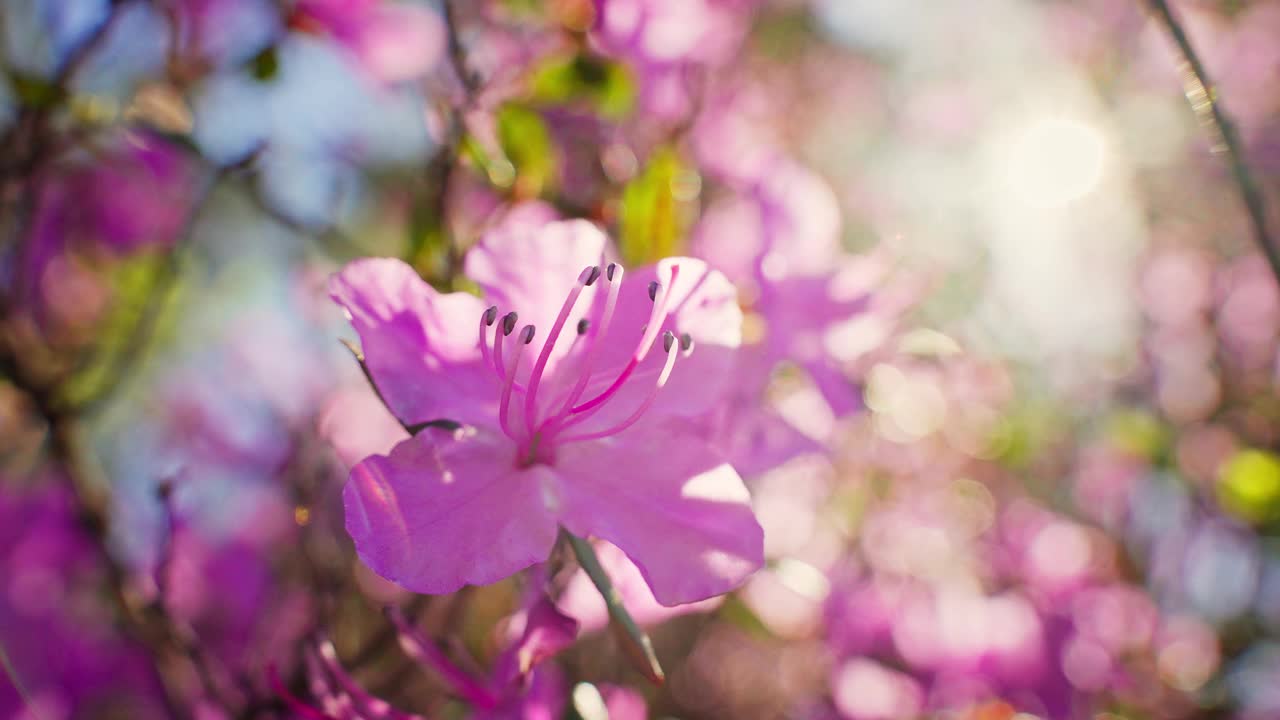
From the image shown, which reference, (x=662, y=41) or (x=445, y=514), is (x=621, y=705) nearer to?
(x=445, y=514)

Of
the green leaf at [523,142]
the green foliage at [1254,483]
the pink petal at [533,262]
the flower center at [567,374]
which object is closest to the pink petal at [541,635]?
the flower center at [567,374]

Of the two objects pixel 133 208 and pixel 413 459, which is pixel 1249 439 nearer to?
pixel 413 459

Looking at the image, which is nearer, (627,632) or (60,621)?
(627,632)

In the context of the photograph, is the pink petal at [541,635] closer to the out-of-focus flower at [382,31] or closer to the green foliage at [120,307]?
the out-of-focus flower at [382,31]

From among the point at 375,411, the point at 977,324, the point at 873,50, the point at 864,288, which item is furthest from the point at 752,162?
the point at 873,50

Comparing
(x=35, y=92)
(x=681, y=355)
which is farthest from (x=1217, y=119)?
(x=35, y=92)

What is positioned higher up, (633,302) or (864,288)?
(633,302)

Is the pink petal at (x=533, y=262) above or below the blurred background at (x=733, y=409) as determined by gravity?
above
